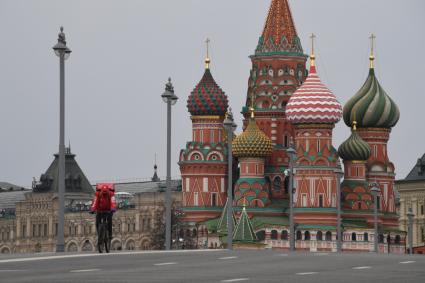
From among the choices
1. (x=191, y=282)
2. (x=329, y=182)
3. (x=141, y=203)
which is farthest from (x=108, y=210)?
(x=141, y=203)

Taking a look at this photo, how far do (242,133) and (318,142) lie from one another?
777 centimetres

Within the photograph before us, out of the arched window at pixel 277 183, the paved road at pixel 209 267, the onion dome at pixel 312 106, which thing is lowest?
the paved road at pixel 209 267

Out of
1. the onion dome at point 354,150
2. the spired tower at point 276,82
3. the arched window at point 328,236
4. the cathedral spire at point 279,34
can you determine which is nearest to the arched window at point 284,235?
the arched window at point 328,236

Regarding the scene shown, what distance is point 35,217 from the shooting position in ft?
600

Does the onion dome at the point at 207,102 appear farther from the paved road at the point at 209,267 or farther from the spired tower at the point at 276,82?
the paved road at the point at 209,267

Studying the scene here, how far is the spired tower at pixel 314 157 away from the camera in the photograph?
402 feet

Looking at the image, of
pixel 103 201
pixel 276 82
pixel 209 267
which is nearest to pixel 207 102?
pixel 276 82

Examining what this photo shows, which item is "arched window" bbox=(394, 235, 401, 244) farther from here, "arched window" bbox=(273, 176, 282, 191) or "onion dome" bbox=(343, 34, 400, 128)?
"arched window" bbox=(273, 176, 282, 191)

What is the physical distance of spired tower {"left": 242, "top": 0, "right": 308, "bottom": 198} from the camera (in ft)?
427

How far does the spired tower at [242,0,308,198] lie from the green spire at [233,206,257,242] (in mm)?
7447

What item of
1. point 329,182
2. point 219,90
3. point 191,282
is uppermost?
point 219,90

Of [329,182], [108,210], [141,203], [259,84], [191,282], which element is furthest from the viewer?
[141,203]

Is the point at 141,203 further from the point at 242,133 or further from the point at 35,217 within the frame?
the point at 242,133

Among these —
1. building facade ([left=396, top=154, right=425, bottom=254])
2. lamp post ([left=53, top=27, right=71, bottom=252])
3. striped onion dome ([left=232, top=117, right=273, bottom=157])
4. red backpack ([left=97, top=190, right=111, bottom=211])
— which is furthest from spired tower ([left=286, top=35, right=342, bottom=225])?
red backpack ([left=97, top=190, right=111, bottom=211])
